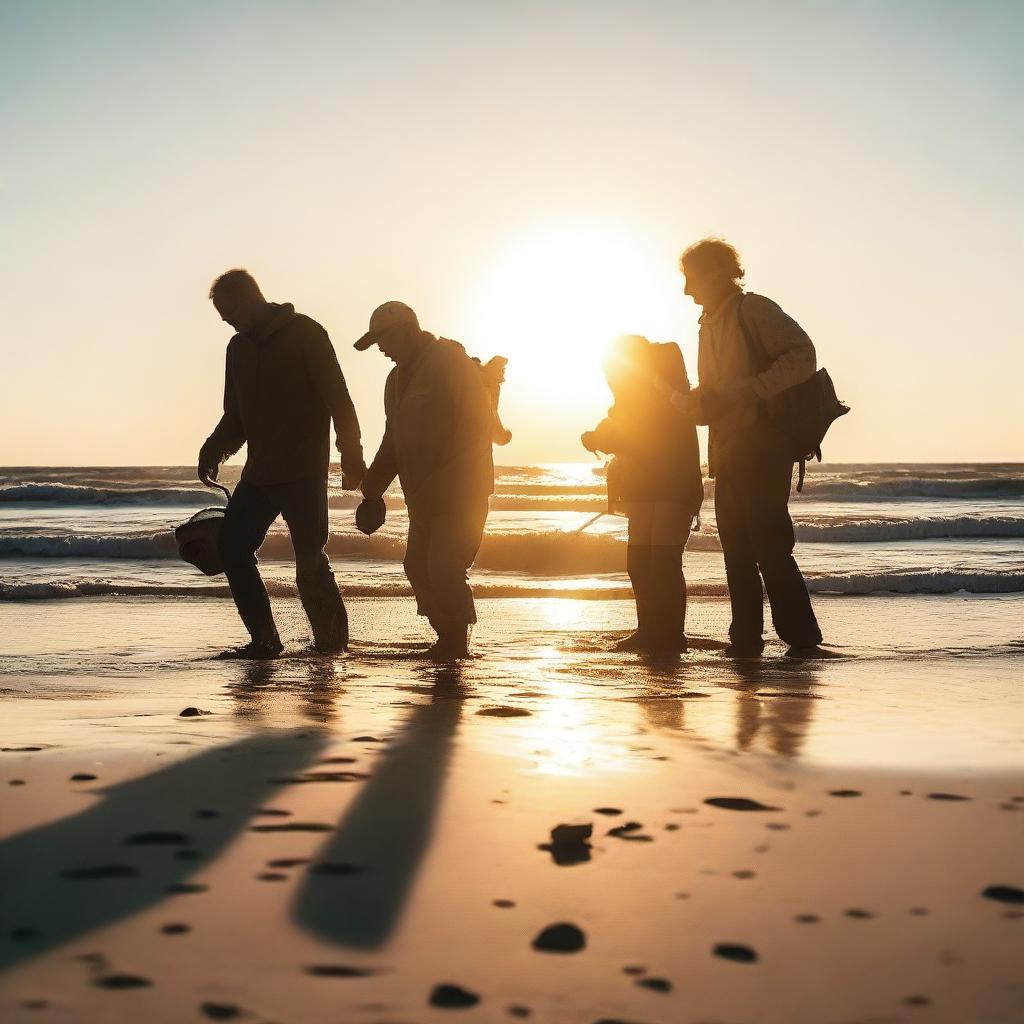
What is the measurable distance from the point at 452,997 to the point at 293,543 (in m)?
4.49

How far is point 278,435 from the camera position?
19.0 feet

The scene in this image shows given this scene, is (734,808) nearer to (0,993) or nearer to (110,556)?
(0,993)

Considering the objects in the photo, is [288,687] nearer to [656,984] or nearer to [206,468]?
[206,468]

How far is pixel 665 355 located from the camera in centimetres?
591

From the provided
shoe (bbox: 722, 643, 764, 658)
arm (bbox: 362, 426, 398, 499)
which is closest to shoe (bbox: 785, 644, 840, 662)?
shoe (bbox: 722, 643, 764, 658)

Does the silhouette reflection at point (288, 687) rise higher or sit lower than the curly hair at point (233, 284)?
lower

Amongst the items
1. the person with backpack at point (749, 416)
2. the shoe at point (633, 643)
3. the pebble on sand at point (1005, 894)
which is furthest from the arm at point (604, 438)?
the pebble on sand at point (1005, 894)

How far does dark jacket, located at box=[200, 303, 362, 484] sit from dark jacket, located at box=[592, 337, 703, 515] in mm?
1301

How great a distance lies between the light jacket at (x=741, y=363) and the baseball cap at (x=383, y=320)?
4.37ft

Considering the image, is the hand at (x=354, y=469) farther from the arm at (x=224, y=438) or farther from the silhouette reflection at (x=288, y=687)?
the silhouette reflection at (x=288, y=687)

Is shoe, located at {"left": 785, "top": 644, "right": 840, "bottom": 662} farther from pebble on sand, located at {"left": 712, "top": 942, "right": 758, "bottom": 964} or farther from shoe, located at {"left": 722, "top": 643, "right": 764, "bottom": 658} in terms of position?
pebble on sand, located at {"left": 712, "top": 942, "right": 758, "bottom": 964}

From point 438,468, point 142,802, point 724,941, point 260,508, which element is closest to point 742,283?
point 438,468

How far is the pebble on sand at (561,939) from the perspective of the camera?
1726 millimetres

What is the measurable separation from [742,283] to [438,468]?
1563mm
